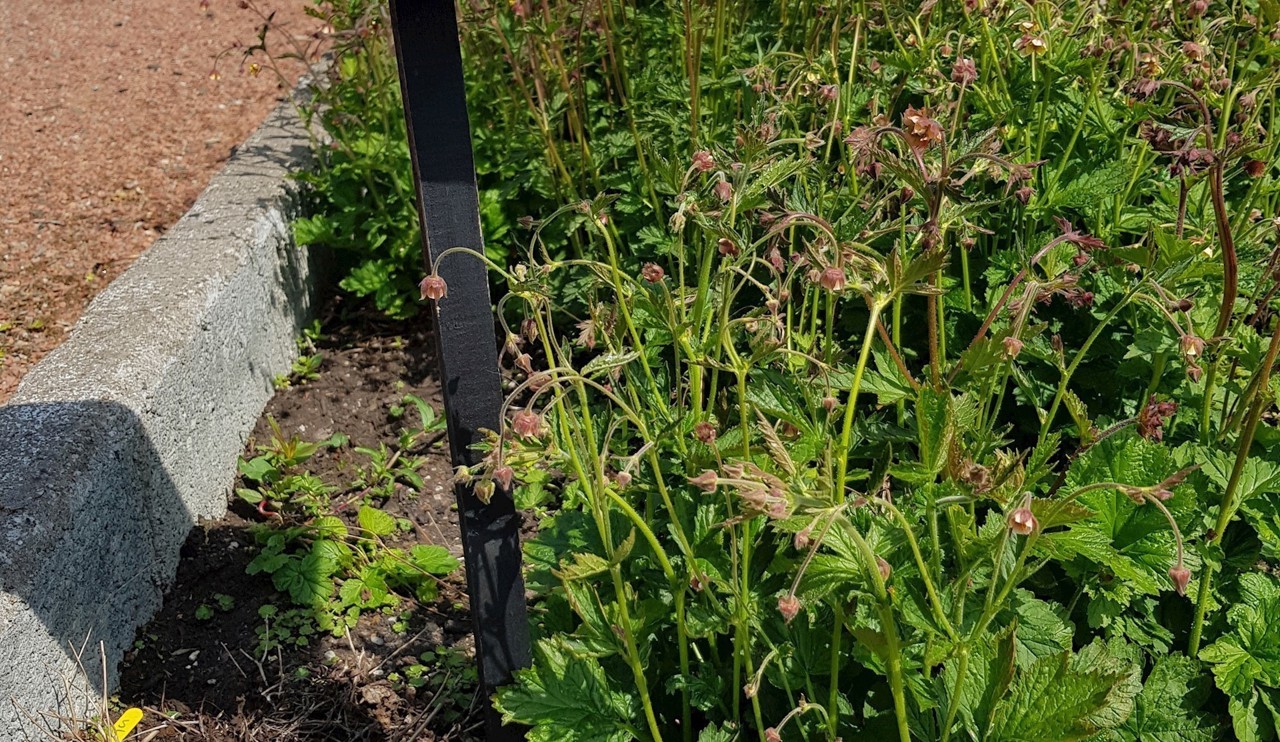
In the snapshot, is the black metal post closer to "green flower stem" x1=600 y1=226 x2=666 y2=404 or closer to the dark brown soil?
"green flower stem" x1=600 y1=226 x2=666 y2=404

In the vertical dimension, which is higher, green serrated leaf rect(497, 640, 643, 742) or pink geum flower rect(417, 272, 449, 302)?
pink geum flower rect(417, 272, 449, 302)

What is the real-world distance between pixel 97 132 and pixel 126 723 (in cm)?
245

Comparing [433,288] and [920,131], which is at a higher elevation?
[920,131]

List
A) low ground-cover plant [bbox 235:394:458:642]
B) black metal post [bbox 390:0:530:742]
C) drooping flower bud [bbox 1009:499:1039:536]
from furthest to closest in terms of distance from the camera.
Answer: low ground-cover plant [bbox 235:394:458:642]
black metal post [bbox 390:0:530:742]
drooping flower bud [bbox 1009:499:1039:536]

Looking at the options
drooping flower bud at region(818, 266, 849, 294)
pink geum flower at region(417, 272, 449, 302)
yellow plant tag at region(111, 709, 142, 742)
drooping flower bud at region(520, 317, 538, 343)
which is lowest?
yellow plant tag at region(111, 709, 142, 742)

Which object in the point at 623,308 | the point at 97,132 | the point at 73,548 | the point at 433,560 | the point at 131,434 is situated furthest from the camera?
the point at 97,132

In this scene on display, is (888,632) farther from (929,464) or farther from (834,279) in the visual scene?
(834,279)

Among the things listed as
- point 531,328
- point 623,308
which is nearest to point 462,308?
point 531,328

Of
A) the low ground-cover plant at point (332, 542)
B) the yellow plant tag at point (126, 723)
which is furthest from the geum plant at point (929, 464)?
the yellow plant tag at point (126, 723)

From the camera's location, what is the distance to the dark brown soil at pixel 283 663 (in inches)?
76.8

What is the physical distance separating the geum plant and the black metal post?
0.05 metres

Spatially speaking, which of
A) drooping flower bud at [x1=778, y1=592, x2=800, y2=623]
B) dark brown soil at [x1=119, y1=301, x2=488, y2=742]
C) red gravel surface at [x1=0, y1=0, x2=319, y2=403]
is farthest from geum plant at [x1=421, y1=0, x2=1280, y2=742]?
red gravel surface at [x1=0, y1=0, x2=319, y2=403]

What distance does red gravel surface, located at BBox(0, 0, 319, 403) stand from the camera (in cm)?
293

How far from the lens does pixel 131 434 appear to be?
80.4 inches
